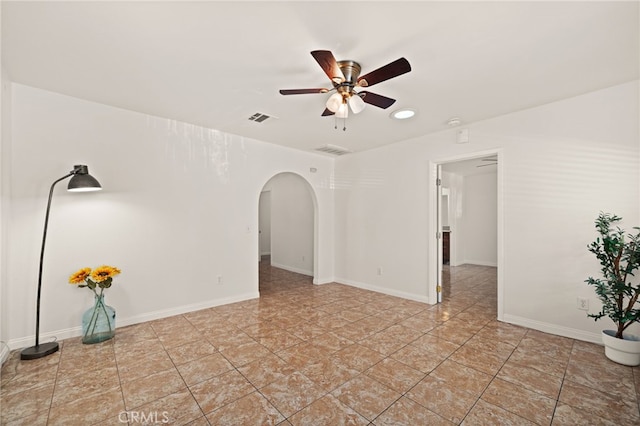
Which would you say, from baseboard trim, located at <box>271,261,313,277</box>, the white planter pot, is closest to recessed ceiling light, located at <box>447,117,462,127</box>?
the white planter pot

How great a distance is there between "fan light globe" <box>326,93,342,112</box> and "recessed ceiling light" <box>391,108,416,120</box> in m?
1.20

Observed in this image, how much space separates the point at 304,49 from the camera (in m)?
2.12

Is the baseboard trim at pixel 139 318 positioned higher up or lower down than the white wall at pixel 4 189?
lower down

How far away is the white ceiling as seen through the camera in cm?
175

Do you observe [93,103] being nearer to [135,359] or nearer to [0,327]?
[0,327]

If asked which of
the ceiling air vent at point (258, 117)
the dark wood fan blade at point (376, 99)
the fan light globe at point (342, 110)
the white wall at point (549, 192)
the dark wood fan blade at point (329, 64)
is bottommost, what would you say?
the white wall at point (549, 192)

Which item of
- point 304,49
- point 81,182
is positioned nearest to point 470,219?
point 304,49

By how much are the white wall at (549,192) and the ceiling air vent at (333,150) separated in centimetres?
120

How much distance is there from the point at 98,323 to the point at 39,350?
0.46m

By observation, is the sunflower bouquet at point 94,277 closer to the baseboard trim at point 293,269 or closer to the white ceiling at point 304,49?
the white ceiling at point 304,49

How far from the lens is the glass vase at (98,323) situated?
2873 millimetres

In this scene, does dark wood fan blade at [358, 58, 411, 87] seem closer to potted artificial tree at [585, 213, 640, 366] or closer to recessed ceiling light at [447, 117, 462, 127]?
recessed ceiling light at [447, 117, 462, 127]

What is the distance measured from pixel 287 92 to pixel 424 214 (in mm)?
2989

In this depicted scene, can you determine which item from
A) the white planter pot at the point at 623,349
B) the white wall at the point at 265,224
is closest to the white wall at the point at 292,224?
the white wall at the point at 265,224
